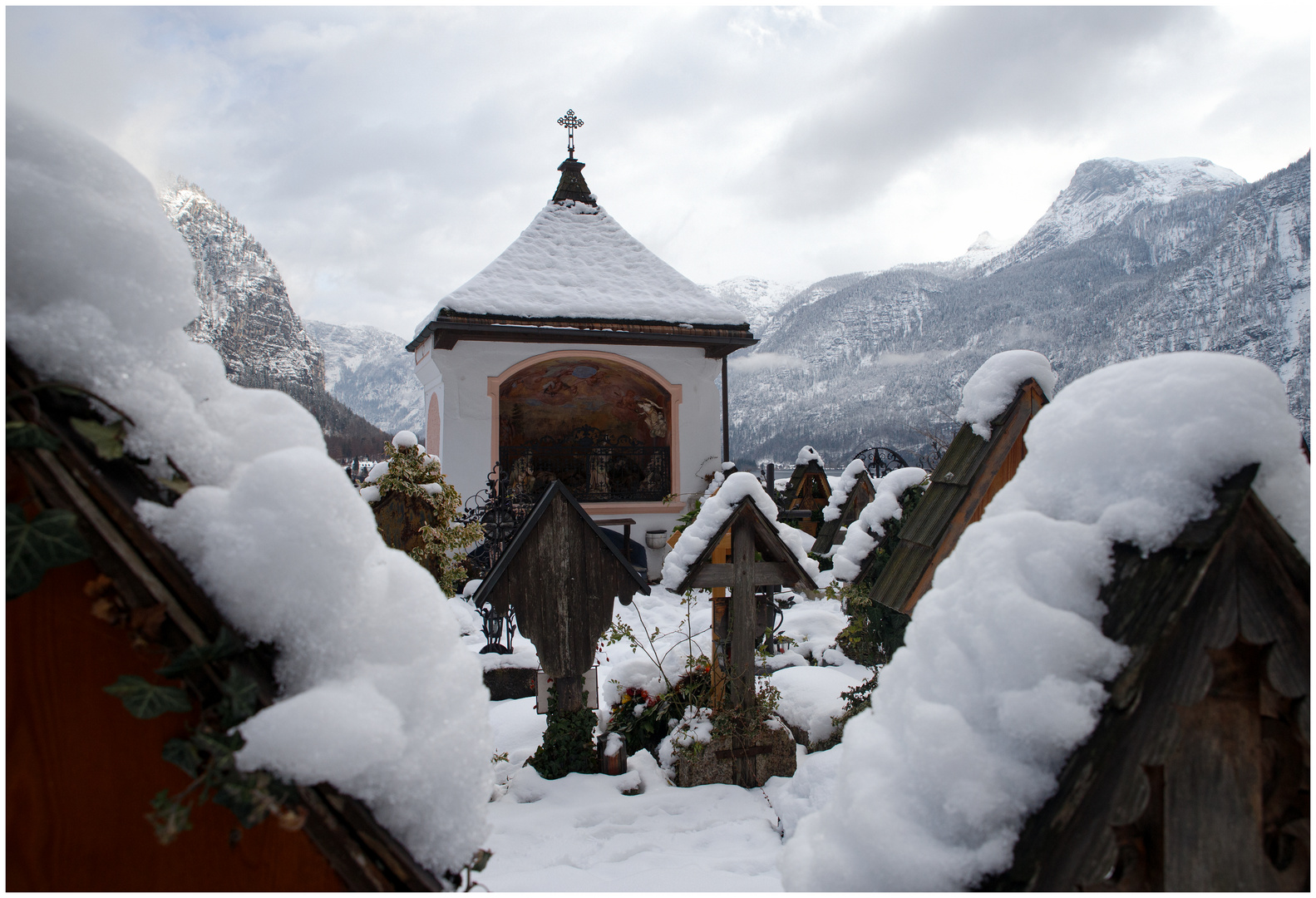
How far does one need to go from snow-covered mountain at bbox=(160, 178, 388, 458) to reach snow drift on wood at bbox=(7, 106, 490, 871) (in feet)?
52.5

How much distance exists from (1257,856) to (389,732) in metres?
0.90

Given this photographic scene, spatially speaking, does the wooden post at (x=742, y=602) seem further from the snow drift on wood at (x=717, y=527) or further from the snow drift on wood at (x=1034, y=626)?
the snow drift on wood at (x=1034, y=626)

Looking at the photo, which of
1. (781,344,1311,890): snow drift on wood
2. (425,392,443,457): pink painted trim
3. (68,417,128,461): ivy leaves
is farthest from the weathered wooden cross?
(425,392,443,457): pink painted trim

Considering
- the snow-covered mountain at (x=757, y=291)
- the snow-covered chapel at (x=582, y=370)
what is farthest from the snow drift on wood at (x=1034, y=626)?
the snow-covered mountain at (x=757, y=291)

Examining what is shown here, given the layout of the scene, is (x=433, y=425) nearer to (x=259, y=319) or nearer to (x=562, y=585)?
(x=562, y=585)

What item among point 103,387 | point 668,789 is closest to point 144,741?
point 103,387

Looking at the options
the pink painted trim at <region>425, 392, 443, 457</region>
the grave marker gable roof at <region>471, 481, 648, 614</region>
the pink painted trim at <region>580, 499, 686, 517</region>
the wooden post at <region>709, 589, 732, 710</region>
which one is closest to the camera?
the grave marker gable roof at <region>471, 481, 648, 614</region>

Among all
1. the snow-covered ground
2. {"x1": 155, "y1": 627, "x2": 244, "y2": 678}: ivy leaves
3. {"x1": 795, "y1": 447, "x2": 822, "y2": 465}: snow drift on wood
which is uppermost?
{"x1": 795, "y1": 447, "x2": 822, "y2": 465}: snow drift on wood

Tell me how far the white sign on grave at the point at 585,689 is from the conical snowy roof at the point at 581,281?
244 inches

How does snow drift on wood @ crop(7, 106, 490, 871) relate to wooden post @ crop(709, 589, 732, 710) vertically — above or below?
above

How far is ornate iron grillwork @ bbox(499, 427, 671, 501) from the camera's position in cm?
988

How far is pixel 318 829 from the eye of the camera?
60 centimetres

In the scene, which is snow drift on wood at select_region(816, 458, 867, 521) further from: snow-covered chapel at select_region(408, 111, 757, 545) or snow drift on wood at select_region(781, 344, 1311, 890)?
snow drift on wood at select_region(781, 344, 1311, 890)

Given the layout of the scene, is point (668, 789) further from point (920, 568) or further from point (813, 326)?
point (813, 326)
